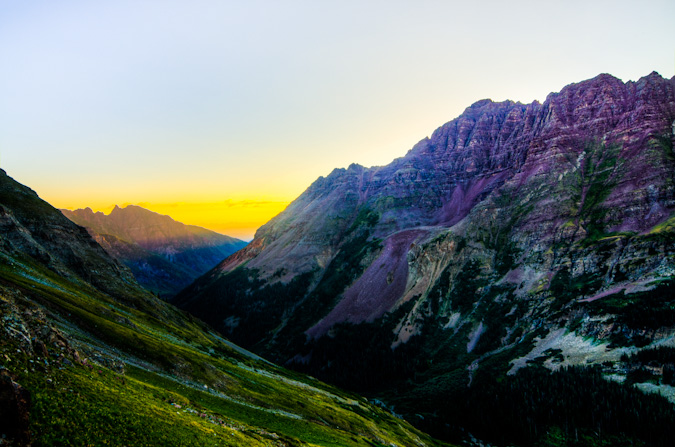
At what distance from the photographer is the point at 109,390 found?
1127 inches

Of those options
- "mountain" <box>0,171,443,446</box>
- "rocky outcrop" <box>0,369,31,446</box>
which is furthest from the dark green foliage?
"rocky outcrop" <box>0,369,31,446</box>

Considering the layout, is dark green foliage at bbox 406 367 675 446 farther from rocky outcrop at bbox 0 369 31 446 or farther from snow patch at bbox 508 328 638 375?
rocky outcrop at bbox 0 369 31 446

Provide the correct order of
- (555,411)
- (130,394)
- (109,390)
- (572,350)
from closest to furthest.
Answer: (109,390)
(130,394)
(555,411)
(572,350)

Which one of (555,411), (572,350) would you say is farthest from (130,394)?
(572,350)

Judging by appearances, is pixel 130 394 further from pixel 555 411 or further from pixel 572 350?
pixel 572 350

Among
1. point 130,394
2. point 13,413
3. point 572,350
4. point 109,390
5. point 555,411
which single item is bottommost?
point 555,411

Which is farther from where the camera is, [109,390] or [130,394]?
[130,394]

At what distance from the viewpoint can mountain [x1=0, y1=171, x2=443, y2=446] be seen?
2092cm

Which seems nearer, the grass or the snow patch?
the grass

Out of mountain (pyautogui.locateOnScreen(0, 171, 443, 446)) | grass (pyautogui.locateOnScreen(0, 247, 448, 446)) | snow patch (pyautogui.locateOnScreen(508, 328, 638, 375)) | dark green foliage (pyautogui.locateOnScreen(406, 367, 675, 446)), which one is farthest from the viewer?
snow patch (pyautogui.locateOnScreen(508, 328, 638, 375))

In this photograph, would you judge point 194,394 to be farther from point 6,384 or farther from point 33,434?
point 6,384

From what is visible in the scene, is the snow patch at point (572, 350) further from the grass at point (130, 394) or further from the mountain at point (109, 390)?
the grass at point (130, 394)

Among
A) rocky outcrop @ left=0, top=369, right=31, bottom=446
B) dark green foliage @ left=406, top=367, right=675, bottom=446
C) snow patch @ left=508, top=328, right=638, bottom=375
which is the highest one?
rocky outcrop @ left=0, top=369, right=31, bottom=446

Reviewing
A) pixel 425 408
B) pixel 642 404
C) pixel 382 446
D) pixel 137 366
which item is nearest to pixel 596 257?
pixel 642 404
